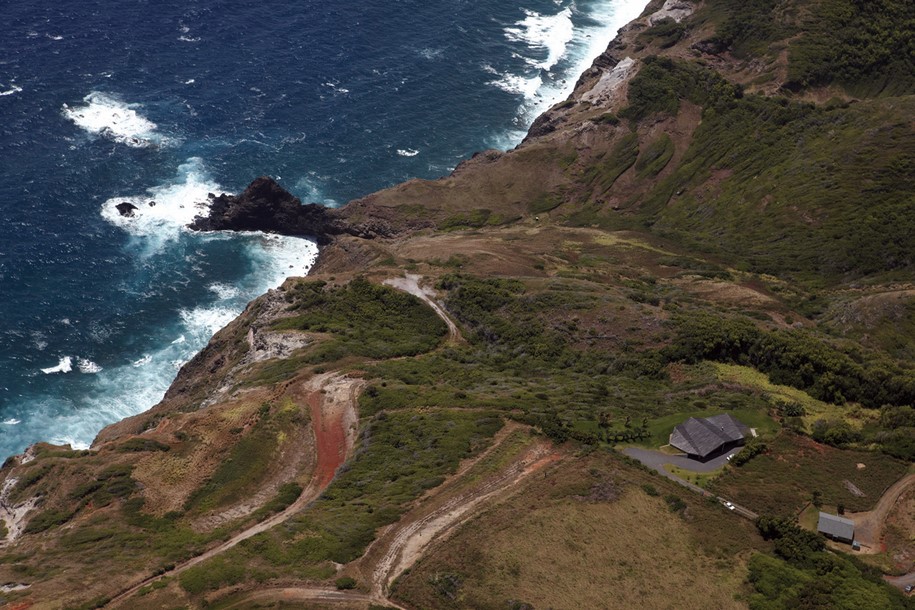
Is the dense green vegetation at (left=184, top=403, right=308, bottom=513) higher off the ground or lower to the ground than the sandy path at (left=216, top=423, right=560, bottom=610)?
lower

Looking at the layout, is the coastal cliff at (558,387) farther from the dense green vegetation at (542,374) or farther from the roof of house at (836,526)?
the roof of house at (836,526)

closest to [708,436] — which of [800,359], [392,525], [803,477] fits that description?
[803,477]

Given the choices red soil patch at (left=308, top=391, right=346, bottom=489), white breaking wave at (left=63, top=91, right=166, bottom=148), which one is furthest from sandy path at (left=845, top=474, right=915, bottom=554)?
white breaking wave at (left=63, top=91, right=166, bottom=148)

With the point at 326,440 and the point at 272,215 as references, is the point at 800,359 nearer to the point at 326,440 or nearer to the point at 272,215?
the point at 326,440

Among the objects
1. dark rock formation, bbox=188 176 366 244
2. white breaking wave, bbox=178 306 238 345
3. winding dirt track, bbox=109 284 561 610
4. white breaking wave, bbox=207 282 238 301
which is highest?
winding dirt track, bbox=109 284 561 610

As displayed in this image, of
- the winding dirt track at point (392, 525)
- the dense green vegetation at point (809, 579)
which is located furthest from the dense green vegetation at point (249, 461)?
the dense green vegetation at point (809, 579)

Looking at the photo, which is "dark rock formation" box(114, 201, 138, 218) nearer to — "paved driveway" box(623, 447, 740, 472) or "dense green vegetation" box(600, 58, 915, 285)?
"dense green vegetation" box(600, 58, 915, 285)

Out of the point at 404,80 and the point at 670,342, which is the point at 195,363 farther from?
the point at 404,80
